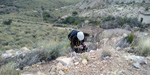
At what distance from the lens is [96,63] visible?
2957 millimetres

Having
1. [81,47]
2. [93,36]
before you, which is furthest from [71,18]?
[81,47]

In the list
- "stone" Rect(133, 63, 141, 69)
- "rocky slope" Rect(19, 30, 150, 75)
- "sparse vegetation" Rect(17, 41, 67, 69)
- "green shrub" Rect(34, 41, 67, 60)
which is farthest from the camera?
"green shrub" Rect(34, 41, 67, 60)

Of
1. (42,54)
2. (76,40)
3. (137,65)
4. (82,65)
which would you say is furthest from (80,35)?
(137,65)

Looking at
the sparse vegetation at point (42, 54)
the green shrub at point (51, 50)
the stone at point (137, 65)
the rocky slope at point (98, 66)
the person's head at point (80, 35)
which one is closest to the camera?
the rocky slope at point (98, 66)

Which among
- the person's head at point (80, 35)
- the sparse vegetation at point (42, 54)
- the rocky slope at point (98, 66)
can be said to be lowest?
the rocky slope at point (98, 66)

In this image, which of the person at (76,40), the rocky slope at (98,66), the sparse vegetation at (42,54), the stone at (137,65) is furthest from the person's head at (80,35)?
the stone at (137,65)

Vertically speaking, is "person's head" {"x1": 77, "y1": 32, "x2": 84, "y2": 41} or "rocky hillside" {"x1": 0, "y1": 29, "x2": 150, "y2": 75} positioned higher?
"person's head" {"x1": 77, "y1": 32, "x2": 84, "y2": 41}

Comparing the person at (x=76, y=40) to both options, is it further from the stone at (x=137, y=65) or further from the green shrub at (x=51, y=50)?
the stone at (x=137, y=65)

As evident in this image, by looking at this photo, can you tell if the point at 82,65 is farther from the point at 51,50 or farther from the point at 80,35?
the point at 80,35

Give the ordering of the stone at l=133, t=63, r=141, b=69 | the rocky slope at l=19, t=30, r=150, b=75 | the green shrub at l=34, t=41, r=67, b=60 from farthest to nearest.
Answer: the green shrub at l=34, t=41, r=67, b=60 → the stone at l=133, t=63, r=141, b=69 → the rocky slope at l=19, t=30, r=150, b=75

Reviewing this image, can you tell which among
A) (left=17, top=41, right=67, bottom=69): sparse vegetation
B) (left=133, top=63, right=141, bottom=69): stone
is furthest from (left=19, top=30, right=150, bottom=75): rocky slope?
(left=17, top=41, right=67, bottom=69): sparse vegetation

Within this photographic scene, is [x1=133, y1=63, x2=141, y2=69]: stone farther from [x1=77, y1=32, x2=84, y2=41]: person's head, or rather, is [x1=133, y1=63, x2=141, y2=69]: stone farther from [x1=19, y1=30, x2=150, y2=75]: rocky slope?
[x1=77, y1=32, x2=84, y2=41]: person's head

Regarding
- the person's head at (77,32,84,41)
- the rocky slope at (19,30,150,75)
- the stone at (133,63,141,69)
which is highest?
the person's head at (77,32,84,41)

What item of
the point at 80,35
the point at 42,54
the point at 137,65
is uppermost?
the point at 80,35
